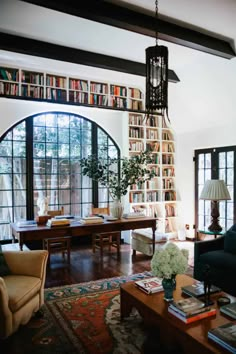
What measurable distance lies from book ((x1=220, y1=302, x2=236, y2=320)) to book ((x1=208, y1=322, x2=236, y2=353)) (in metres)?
0.16

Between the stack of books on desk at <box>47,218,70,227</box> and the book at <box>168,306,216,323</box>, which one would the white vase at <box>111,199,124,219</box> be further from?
the book at <box>168,306,216,323</box>

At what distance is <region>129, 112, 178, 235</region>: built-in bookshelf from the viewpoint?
6359mm

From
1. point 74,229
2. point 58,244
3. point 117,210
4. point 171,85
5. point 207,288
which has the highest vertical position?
point 171,85

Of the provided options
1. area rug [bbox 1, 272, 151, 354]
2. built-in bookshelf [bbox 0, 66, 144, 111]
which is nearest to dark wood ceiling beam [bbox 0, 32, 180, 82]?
built-in bookshelf [bbox 0, 66, 144, 111]

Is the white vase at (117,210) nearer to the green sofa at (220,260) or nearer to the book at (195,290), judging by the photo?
the green sofa at (220,260)

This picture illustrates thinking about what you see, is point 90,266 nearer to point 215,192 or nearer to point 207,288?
point 215,192

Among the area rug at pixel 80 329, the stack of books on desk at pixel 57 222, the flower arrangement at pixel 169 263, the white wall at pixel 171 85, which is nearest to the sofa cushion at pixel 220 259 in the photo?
the area rug at pixel 80 329

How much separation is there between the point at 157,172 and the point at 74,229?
293cm

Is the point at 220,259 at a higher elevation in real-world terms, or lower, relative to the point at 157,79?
lower

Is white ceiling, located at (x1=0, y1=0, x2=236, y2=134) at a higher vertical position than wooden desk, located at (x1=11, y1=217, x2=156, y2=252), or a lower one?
higher

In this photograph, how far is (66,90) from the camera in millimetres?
5535

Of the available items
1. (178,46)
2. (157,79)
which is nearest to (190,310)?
(157,79)

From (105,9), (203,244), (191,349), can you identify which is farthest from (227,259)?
(105,9)

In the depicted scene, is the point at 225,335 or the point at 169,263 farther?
the point at 169,263
